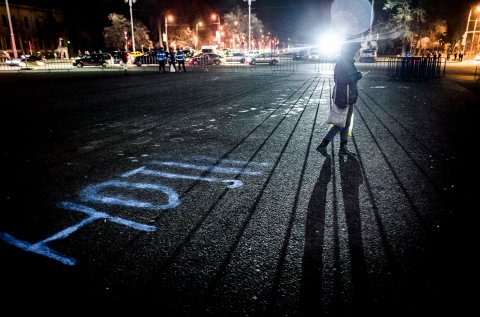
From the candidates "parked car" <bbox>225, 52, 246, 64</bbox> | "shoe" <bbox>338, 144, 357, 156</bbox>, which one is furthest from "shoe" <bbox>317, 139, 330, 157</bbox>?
"parked car" <bbox>225, 52, 246, 64</bbox>

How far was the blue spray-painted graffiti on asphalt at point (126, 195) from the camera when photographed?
3145 mm

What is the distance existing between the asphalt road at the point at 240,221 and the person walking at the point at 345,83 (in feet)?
1.15

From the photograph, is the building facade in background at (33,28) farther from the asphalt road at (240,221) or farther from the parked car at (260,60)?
the asphalt road at (240,221)

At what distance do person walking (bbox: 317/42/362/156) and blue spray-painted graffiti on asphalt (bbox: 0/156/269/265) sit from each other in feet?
4.95

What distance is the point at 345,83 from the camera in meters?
5.48

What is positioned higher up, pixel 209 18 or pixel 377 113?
pixel 209 18

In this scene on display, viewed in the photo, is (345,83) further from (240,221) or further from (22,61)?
(22,61)

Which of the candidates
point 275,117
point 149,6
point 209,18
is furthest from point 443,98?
point 209,18

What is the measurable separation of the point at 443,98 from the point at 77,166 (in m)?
12.1

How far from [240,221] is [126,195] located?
64.0 inches

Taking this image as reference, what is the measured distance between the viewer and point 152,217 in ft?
12.0

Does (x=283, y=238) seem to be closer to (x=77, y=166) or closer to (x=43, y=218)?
(x=43, y=218)

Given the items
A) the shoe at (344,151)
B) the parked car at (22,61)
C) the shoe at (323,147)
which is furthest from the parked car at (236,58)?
the shoe at (344,151)

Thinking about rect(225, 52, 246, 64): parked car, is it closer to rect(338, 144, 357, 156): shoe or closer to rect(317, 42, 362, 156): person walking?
rect(317, 42, 362, 156): person walking
